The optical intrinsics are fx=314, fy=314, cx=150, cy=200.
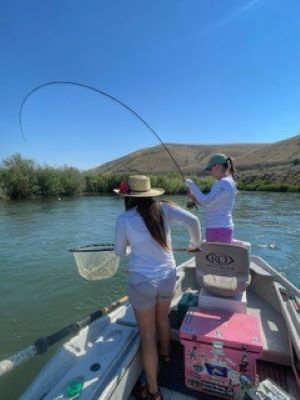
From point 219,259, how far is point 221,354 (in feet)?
3.35

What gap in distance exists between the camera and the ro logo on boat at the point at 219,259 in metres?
3.49

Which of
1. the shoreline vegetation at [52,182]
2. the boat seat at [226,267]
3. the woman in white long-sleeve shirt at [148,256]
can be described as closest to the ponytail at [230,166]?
the boat seat at [226,267]

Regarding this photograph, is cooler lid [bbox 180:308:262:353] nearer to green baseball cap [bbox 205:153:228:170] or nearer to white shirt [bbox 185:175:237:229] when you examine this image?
white shirt [bbox 185:175:237:229]

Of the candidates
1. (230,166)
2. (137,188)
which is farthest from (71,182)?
(137,188)

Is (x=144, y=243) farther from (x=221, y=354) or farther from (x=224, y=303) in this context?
(x=224, y=303)

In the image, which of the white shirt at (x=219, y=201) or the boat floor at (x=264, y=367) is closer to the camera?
the boat floor at (x=264, y=367)

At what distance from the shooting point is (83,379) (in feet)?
8.80

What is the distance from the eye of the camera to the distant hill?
217 ft

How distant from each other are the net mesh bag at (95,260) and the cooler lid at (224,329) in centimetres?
163

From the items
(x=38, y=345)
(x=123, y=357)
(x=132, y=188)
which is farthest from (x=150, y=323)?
(x=132, y=188)

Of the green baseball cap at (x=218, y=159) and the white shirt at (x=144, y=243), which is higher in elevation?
the green baseball cap at (x=218, y=159)

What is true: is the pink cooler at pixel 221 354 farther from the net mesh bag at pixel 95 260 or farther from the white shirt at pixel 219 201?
the net mesh bag at pixel 95 260

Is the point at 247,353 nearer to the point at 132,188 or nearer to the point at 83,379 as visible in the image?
the point at 83,379

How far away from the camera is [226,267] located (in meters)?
3.51
